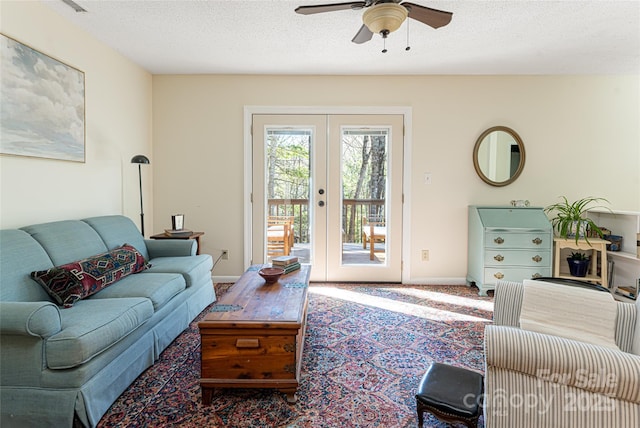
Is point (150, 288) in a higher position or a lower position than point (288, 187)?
lower

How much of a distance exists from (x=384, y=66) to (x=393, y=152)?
3.14 feet

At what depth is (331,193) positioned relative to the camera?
382 centimetres

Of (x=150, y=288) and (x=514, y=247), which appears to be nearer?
(x=150, y=288)

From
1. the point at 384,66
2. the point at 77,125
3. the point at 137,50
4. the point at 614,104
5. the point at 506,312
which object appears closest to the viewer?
the point at 506,312

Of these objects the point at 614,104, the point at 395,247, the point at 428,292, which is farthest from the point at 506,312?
the point at 614,104

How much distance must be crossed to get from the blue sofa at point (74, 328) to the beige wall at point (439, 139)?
1.36 m

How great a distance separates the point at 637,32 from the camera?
2699 mm

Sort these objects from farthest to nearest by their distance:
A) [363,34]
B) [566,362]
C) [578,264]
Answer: [578,264] < [363,34] < [566,362]

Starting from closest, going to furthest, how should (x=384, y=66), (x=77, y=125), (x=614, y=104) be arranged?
1. (x=77, y=125)
2. (x=384, y=66)
3. (x=614, y=104)

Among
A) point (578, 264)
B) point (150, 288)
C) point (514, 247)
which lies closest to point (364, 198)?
point (514, 247)

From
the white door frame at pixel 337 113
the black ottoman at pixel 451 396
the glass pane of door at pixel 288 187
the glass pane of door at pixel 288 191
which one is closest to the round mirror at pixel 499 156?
the white door frame at pixel 337 113

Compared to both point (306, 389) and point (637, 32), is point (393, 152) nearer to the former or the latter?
point (637, 32)

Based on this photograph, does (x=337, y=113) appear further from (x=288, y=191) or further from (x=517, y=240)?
(x=517, y=240)

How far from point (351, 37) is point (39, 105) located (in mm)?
2506
